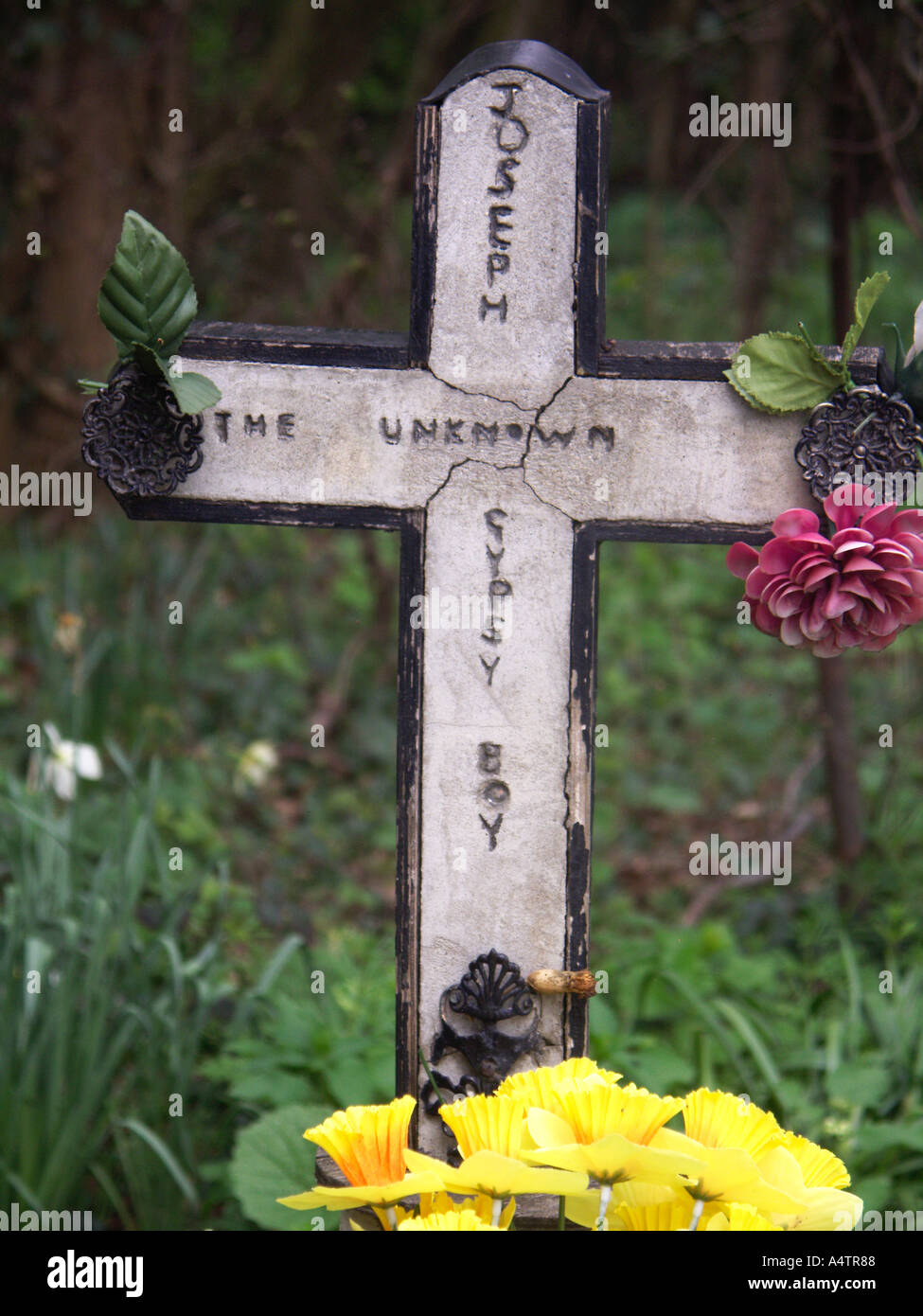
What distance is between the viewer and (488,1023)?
1526 millimetres

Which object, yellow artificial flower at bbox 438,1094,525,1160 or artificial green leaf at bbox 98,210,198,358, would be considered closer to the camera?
yellow artificial flower at bbox 438,1094,525,1160

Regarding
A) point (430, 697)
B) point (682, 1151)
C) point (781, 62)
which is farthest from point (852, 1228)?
point (781, 62)

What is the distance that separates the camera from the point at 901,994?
2.38 metres

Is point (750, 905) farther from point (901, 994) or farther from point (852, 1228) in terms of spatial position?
point (852, 1228)

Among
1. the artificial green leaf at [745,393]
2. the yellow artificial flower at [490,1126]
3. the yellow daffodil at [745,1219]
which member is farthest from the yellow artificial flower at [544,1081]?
the artificial green leaf at [745,393]

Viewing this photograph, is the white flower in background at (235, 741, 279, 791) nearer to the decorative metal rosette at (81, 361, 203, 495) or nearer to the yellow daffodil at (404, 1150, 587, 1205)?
the decorative metal rosette at (81, 361, 203, 495)

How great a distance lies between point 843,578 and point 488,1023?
0.74 metres

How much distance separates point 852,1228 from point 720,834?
2.72 metres

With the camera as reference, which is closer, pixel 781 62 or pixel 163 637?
pixel 163 637

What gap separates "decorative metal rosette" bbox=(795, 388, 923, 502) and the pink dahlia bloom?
104 millimetres

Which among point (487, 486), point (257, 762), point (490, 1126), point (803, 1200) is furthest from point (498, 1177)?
point (257, 762)

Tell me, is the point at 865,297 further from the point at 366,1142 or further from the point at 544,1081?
the point at 366,1142

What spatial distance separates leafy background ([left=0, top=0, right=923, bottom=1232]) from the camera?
2053 millimetres

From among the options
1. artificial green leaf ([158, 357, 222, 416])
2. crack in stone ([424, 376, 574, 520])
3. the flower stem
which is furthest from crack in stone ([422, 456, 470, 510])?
the flower stem
